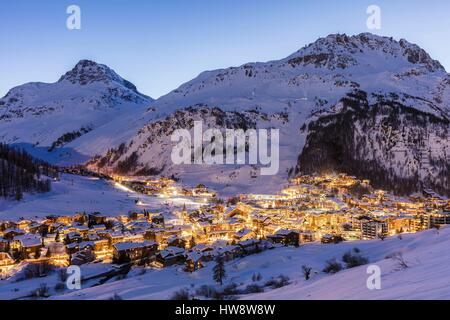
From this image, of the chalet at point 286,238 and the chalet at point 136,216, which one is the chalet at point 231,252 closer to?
the chalet at point 286,238

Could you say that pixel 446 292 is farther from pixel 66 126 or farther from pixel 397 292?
pixel 66 126

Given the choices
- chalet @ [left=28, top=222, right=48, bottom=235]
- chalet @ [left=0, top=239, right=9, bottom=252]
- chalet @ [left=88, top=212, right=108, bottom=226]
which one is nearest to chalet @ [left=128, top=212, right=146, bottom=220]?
chalet @ [left=88, top=212, right=108, bottom=226]

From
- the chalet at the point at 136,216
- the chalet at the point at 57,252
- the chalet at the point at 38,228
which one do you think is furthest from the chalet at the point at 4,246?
the chalet at the point at 136,216

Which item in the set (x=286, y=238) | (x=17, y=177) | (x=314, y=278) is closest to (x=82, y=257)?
(x=286, y=238)

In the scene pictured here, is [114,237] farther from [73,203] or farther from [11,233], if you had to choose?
[73,203]

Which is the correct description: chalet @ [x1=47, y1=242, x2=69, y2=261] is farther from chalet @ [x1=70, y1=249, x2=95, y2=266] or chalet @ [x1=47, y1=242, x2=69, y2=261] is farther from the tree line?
the tree line

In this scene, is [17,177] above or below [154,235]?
above

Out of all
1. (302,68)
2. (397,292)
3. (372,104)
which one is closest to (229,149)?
(372,104)
